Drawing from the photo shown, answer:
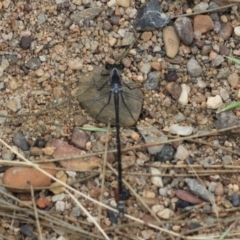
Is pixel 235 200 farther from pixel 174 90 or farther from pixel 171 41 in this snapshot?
pixel 171 41

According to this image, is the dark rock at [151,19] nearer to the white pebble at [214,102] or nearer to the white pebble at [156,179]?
the white pebble at [214,102]

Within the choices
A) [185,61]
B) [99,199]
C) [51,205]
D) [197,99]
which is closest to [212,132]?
[197,99]

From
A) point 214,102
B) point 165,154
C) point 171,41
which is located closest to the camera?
point 165,154

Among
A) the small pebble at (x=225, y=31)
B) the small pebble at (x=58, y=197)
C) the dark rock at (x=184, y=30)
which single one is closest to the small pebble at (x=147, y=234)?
the small pebble at (x=58, y=197)

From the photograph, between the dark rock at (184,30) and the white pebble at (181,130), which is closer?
the white pebble at (181,130)

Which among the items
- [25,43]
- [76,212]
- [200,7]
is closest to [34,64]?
[25,43]

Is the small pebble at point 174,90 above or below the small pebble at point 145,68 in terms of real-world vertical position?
below

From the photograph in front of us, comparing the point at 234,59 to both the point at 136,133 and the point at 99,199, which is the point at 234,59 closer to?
the point at 136,133

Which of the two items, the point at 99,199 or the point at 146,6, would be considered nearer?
the point at 99,199
